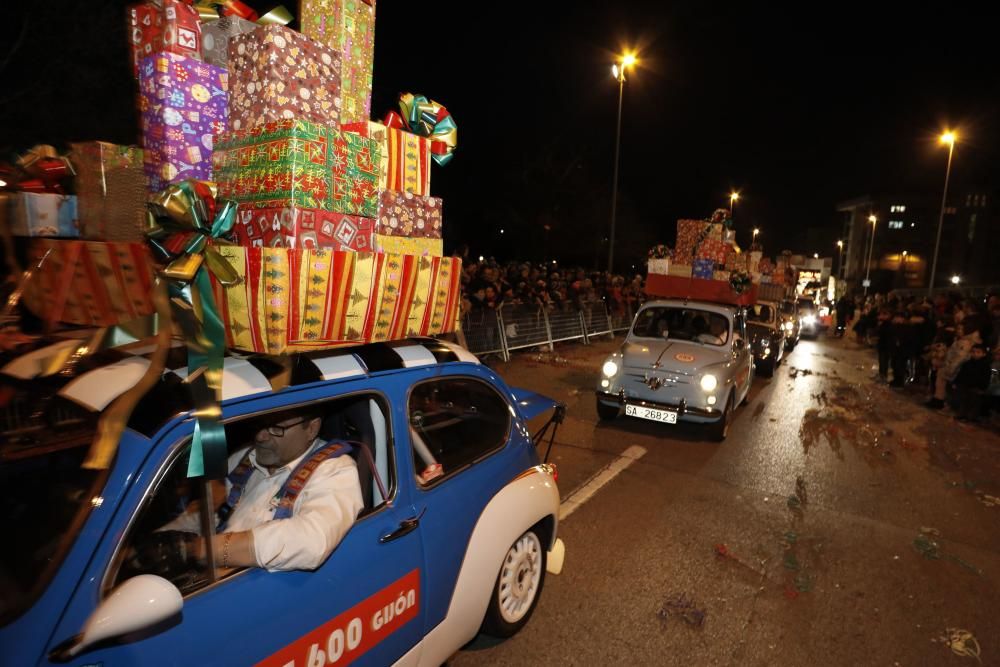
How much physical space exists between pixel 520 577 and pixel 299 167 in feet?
8.21

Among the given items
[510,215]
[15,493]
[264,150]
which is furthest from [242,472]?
[510,215]

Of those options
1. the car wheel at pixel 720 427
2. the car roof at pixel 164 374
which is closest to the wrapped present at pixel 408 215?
the car roof at pixel 164 374

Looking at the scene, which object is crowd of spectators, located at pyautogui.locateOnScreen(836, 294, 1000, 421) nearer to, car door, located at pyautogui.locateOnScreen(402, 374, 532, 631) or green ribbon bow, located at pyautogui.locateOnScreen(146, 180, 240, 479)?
car door, located at pyautogui.locateOnScreen(402, 374, 532, 631)

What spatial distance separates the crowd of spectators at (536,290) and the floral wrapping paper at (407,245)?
751cm

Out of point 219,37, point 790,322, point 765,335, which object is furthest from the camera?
point 790,322

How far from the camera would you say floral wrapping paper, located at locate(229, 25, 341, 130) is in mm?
2369

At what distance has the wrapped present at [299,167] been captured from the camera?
7.32 ft

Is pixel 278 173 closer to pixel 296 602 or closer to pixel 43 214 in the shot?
pixel 43 214

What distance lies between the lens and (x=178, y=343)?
2322 mm

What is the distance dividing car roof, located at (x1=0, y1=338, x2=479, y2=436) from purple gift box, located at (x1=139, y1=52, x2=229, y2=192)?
2.78 feet

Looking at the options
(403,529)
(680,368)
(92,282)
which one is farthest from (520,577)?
(680,368)

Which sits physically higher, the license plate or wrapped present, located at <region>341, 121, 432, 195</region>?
wrapped present, located at <region>341, 121, 432, 195</region>

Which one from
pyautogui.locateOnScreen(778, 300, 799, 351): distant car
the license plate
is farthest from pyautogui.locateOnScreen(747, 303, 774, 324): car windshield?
the license plate

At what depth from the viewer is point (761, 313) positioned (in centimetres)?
1403
